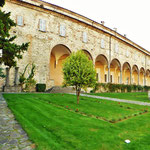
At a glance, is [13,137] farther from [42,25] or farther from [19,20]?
[42,25]

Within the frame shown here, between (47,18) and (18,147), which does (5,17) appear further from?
(47,18)

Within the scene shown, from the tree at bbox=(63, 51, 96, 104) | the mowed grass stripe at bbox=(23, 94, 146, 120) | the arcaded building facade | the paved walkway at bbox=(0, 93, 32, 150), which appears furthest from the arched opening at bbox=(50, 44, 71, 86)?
the paved walkway at bbox=(0, 93, 32, 150)

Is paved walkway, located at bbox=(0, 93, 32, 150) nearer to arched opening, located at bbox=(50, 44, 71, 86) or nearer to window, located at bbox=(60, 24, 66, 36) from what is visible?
window, located at bbox=(60, 24, 66, 36)

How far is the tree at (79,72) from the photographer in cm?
739

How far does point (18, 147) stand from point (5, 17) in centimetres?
758

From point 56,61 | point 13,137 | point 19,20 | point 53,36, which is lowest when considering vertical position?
point 13,137

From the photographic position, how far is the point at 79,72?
7.39 meters

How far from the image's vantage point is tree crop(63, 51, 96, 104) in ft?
24.2

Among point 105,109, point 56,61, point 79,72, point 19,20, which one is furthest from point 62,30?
point 105,109

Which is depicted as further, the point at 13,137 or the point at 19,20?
the point at 19,20

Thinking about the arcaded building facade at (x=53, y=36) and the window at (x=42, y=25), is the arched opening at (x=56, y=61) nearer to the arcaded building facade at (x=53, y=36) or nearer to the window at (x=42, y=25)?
the arcaded building facade at (x=53, y=36)

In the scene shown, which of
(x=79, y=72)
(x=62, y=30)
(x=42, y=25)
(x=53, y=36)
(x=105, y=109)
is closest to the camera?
(x=105, y=109)

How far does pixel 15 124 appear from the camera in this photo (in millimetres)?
4043

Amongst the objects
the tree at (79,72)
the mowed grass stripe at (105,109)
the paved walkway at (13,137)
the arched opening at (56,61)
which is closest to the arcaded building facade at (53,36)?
the arched opening at (56,61)
